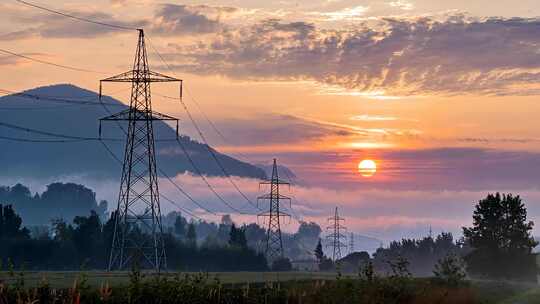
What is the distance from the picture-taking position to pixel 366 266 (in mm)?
49125

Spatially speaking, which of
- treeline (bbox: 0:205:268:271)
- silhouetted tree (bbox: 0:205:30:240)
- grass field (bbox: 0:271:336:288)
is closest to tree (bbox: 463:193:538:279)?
grass field (bbox: 0:271:336:288)

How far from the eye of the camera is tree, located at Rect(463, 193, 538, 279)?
122m

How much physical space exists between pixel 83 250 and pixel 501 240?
2952 inches

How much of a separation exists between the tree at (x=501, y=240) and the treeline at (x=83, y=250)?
48003 mm

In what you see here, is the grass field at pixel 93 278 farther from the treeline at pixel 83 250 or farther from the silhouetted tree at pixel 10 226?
the silhouetted tree at pixel 10 226

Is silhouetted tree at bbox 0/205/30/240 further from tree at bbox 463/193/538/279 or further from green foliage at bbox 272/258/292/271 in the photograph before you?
tree at bbox 463/193/538/279

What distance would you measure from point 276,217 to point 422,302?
101m

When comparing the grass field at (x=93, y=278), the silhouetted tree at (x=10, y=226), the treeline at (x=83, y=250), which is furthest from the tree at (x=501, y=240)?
the silhouetted tree at (x=10, y=226)

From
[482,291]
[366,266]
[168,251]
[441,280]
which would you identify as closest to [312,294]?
[366,266]

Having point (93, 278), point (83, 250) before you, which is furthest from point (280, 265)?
point (93, 278)

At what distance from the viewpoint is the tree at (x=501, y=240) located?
122 metres

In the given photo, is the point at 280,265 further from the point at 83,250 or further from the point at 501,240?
the point at 501,240

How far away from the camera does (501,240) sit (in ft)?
407

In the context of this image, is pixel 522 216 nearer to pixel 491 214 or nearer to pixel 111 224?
pixel 491 214
